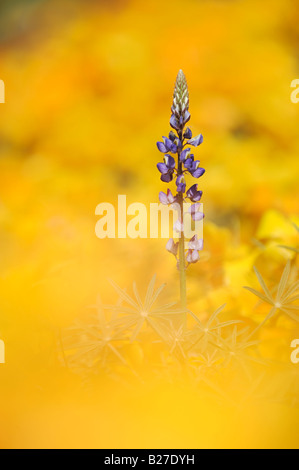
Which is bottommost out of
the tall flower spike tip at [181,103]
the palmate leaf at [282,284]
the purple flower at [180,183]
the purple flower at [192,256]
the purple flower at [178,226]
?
the palmate leaf at [282,284]

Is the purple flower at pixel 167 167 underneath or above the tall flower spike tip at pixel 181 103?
underneath

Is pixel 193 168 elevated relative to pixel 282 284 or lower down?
elevated

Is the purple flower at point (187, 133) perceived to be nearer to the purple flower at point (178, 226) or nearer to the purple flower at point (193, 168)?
the purple flower at point (193, 168)

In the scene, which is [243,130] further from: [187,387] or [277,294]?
[187,387]

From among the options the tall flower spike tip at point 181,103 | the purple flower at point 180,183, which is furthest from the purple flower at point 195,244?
the tall flower spike tip at point 181,103

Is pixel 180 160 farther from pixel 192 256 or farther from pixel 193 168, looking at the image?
pixel 192 256

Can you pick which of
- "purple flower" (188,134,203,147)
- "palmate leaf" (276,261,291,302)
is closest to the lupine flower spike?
"purple flower" (188,134,203,147)

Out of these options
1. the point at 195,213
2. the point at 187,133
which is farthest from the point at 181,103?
the point at 195,213

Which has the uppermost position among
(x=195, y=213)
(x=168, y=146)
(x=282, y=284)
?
(x=168, y=146)

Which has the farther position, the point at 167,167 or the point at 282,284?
the point at 282,284

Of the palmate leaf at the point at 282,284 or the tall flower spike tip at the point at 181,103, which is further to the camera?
the palmate leaf at the point at 282,284
